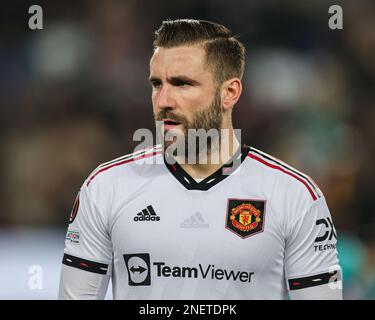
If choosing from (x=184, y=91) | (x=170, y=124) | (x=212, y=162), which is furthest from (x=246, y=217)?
(x=184, y=91)

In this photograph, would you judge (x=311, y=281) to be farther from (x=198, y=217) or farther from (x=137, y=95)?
(x=137, y=95)

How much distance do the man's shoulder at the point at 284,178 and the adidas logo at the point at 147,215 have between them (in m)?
0.60

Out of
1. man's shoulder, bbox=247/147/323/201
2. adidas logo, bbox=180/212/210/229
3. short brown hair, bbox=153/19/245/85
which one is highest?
short brown hair, bbox=153/19/245/85

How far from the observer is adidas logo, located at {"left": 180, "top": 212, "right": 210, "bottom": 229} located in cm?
381

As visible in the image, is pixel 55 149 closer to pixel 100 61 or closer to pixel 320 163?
pixel 100 61

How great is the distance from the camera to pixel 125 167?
13.3 feet

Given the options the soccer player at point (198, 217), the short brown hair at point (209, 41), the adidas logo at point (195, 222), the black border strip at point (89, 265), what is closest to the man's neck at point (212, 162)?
the soccer player at point (198, 217)

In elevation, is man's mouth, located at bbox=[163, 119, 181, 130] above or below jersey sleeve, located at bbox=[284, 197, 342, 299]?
above

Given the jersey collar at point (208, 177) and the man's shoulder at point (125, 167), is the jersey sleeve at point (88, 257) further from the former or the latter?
the jersey collar at point (208, 177)

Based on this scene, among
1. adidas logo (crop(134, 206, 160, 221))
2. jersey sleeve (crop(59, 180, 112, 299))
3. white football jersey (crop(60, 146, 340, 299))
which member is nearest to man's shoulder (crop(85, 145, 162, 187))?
white football jersey (crop(60, 146, 340, 299))

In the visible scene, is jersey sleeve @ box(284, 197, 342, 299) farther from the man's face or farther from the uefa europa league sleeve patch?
the man's face

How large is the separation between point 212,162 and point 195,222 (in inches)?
14.5

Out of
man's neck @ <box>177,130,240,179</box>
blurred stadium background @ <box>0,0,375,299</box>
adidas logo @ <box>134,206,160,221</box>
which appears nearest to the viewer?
adidas logo @ <box>134,206,160,221</box>

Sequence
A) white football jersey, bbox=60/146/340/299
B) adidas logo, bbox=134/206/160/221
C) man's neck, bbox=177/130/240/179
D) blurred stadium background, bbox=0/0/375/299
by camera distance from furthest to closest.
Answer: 1. blurred stadium background, bbox=0/0/375/299
2. man's neck, bbox=177/130/240/179
3. adidas logo, bbox=134/206/160/221
4. white football jersey, bbox=60/146/340/299
